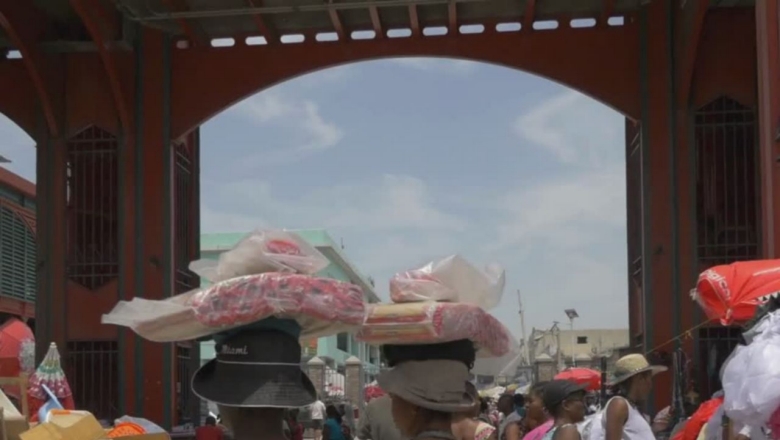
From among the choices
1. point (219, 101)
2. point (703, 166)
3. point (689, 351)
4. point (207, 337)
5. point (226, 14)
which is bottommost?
point (689, 351)

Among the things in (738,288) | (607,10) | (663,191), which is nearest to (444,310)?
(738,288)

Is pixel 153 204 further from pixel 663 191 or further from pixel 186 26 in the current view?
pixel 663 191

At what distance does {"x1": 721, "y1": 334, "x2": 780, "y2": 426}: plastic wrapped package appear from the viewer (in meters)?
4.19

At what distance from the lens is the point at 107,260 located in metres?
15.3

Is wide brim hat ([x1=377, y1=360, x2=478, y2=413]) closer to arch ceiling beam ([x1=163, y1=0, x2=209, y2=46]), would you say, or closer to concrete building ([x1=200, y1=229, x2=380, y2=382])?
arch ceiling beam ([x1=163, y1=0, x2=209, y2=46])

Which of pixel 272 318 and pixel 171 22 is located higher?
pixel 171 22

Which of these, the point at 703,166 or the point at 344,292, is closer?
the point at 344,292

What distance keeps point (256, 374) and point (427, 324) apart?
2.46 feet

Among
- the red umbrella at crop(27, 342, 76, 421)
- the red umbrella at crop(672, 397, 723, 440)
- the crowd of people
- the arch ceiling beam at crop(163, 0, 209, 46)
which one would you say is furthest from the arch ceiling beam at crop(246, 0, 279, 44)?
the red umbrella at crop(672, 397, 723, 440)

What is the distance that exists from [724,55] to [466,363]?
11.6 m

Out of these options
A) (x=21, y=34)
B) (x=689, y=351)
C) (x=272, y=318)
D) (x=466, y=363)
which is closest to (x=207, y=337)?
(x=272, y=318)

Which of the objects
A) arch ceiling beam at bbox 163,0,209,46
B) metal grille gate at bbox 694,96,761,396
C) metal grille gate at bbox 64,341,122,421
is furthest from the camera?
metal grille gate at bbox 64,341,122,421

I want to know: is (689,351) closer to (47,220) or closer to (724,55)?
(724,55)

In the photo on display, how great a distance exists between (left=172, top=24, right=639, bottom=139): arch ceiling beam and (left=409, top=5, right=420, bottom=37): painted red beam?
0.11 m
